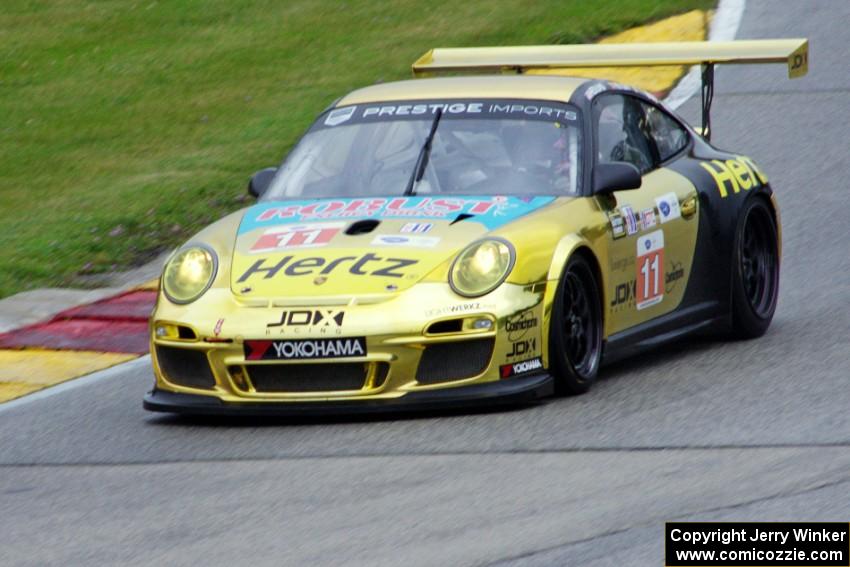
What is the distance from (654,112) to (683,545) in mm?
4229

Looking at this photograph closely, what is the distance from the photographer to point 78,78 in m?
18.2

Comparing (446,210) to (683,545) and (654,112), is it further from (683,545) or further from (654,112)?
(683,545)

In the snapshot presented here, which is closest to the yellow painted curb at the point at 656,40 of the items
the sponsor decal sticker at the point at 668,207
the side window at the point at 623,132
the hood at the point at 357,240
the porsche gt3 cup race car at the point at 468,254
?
the porsche gt3 cup race car at the point at 468,254

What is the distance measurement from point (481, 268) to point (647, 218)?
1.22 metres

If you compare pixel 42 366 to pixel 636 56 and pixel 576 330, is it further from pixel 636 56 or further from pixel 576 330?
pixel 636 56

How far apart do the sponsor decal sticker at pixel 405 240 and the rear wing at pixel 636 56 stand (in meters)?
2.13

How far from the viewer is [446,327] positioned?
23.9 feet

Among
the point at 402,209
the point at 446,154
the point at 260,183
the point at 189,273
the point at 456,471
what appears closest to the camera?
the point at 456,471

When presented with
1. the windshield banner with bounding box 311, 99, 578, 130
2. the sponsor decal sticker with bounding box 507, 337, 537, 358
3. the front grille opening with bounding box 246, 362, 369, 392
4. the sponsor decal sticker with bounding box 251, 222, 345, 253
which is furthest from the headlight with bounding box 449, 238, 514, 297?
the windshield banner with bounding box 311, 99, 578, 130

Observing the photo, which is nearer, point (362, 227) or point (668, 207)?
point (362, 227)

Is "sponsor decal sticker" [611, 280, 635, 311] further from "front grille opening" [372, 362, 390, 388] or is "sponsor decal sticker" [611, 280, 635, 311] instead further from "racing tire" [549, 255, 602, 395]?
"front grille opening" [372, 362, 390, 388]

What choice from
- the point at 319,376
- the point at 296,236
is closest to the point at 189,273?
the point at 296,236

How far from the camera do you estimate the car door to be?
8.08 metres

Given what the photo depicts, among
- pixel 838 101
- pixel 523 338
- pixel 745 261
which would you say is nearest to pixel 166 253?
pixel 745 261
